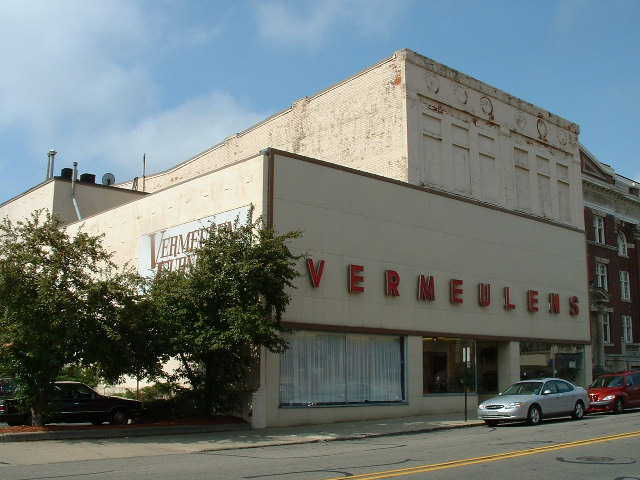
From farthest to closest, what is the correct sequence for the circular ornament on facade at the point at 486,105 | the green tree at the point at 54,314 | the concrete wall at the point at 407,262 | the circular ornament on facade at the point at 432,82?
the circular ornament on facade at the point at 486,105 < the circular ornament on facade at the point at 432,82 < the concrete wall at the point at 407,262 < the green tree at the point at 54,314

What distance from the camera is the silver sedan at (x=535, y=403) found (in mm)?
21859

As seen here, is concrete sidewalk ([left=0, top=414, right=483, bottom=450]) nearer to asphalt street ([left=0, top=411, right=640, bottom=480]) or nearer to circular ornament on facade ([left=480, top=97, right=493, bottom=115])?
asphalt street ([left=0, top=411, right=640, bottom=480])

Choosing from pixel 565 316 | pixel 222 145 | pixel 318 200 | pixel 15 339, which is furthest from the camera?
pixel 222 145

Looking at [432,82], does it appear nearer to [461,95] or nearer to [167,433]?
[461,95]

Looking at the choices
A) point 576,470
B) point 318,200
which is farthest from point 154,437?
point 576,470

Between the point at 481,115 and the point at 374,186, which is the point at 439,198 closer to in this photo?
the point at 374,186

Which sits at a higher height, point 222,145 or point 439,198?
point 222,145

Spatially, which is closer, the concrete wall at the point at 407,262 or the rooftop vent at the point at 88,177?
the concrete wall at the point at 407,262

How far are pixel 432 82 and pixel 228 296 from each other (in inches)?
702

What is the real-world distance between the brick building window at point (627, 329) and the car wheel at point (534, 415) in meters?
28.9

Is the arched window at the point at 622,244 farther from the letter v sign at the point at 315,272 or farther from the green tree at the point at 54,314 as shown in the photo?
the green tree at the point at 54,314

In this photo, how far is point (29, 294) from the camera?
1902cm

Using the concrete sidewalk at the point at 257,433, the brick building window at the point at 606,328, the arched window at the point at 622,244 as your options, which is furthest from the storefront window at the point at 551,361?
the arched window at the point at 622,244

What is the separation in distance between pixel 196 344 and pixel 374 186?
992cm
